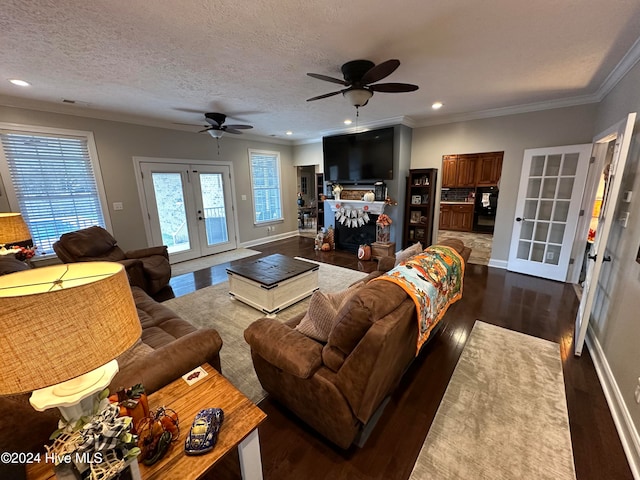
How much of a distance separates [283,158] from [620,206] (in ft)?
20.4

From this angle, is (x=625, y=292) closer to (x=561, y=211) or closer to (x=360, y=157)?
(x=561, y=211)

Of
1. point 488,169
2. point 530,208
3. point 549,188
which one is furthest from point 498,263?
point 488,169

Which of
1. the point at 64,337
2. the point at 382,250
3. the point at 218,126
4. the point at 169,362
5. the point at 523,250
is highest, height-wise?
the point at 218,126

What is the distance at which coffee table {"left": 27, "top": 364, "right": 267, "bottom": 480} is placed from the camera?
87 centimetres

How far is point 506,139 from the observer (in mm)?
4211

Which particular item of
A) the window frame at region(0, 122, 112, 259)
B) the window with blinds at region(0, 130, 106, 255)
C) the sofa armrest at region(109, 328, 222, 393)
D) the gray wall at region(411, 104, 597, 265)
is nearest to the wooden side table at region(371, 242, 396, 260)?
the gray wall at region(411, 104, 597, 265)

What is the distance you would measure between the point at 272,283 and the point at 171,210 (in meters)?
3.40

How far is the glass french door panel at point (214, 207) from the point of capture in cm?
550

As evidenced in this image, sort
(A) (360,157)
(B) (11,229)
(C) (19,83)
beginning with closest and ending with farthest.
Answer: (B) (11,229), (C) (19,83), (A) (360,157)

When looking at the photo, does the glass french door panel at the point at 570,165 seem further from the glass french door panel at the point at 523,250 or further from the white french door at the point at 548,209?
the glass french door panel at the point at 523,250

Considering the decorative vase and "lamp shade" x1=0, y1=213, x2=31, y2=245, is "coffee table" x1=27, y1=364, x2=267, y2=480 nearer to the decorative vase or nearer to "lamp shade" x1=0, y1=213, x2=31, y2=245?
"lamp shade" x1=0, y1=213, x2=31, y2=245

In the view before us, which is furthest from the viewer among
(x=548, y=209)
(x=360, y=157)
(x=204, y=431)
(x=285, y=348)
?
(x=360, y=157)

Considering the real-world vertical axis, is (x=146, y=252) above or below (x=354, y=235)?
above

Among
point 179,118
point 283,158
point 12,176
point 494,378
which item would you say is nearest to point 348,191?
point 283,158
